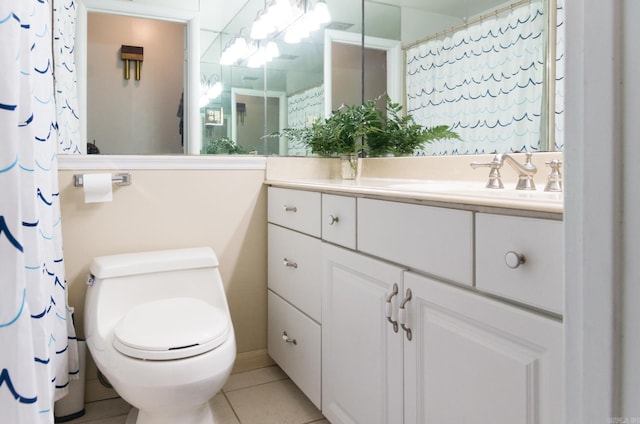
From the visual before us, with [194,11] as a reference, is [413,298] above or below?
below

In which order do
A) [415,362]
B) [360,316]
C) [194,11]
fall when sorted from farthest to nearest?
[194,11] → [360,316] → [415,362]

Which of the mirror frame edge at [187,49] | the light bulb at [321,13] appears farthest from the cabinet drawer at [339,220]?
the light bulb at [321,13]

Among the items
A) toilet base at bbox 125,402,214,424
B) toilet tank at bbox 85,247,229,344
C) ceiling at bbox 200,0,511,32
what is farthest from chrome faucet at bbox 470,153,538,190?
toilet base at bbox 125,402,214,424

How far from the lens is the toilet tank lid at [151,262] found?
174 cm

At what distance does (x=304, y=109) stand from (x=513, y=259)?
1.74 m

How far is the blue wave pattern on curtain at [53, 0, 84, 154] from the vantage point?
1763 mm

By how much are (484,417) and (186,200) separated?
153cm

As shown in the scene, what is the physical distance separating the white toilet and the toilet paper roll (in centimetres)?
24

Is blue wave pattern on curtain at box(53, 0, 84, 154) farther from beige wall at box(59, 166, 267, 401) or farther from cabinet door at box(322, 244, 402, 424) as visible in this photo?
cabinet door at box(322, 244, 402, 424)

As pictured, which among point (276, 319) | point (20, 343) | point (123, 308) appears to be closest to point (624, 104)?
point (20, 343)

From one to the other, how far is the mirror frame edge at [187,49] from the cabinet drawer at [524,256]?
5.03 feet

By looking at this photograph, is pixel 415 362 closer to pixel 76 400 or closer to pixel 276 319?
pixel 276 319

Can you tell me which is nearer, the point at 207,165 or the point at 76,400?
the point at 76,400

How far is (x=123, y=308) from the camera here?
173 centimetres
